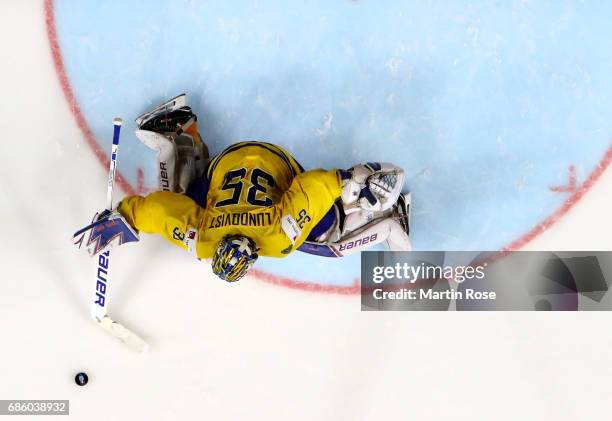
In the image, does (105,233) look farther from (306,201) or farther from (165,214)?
(306,201)

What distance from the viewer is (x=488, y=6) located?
13.1ft

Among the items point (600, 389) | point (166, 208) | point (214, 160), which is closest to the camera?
point (166, 208)

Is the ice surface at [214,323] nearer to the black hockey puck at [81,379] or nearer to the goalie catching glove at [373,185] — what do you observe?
the black hockey puck at [81,379]

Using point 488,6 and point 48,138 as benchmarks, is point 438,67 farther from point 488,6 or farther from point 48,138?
point 48,138

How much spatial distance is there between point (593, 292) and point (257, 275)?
6.29 ft

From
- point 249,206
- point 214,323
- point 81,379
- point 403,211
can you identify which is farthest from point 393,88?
point 81,379

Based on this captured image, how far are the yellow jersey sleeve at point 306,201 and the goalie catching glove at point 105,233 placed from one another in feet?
2.62

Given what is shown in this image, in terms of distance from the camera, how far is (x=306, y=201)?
10.8 feet

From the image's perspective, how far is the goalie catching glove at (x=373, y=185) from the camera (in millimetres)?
3414

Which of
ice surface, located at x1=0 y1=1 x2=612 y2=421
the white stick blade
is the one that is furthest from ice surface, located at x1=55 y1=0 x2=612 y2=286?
the white stick blade

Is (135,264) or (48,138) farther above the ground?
(48,138)

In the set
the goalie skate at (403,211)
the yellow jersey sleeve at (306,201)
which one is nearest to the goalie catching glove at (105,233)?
the yellow jersey sleeve at (306,201)

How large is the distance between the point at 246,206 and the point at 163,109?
1.03 metres

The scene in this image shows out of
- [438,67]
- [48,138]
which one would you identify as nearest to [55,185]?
[48,138]
